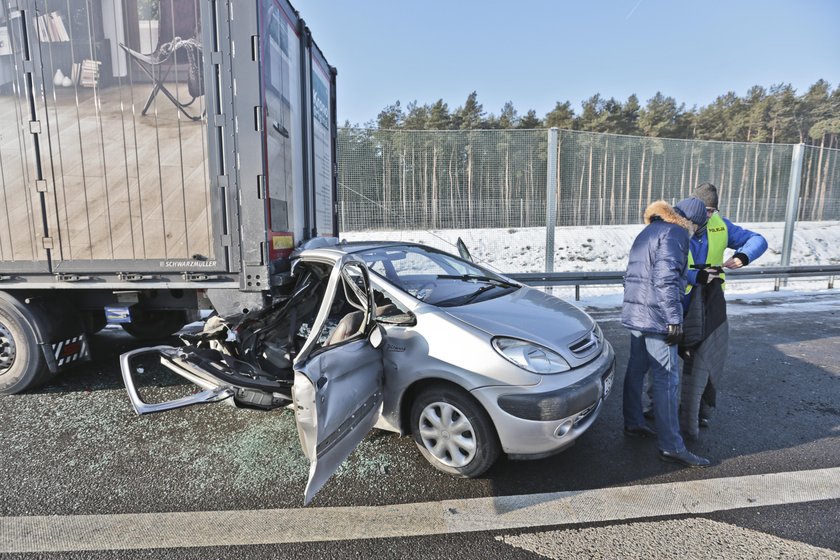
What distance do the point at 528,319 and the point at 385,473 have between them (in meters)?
1.34

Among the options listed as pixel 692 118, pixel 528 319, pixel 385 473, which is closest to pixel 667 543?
pixel 528 319

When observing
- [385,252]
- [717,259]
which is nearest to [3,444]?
[385,252]

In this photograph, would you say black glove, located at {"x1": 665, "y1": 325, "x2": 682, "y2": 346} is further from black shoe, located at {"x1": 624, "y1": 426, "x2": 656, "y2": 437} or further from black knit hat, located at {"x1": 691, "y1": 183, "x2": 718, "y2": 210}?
black knit hat, located at {"x1": 691, "y1": 183, "x2": 718, "y2": 210}

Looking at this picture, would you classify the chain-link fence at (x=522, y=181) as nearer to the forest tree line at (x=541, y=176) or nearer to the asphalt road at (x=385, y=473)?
the forest tree line at (x=541, y=176)

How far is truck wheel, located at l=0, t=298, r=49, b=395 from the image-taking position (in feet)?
12.6

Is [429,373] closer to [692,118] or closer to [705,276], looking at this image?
[705,276]

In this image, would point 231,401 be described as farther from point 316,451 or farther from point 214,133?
point 214,133

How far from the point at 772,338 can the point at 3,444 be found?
26.2ft

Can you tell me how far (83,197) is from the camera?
11.5 feet

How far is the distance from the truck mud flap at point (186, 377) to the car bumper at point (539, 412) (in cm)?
171

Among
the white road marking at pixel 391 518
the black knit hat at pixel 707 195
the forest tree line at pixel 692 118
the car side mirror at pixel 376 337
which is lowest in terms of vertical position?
the white road marking at pixel 391 518

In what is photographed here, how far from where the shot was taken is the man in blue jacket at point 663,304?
2801 millimetres

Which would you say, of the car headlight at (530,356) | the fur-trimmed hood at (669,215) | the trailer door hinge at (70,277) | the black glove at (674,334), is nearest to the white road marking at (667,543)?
the car headlight at (530,356)

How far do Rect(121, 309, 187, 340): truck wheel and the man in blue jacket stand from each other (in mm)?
5098
